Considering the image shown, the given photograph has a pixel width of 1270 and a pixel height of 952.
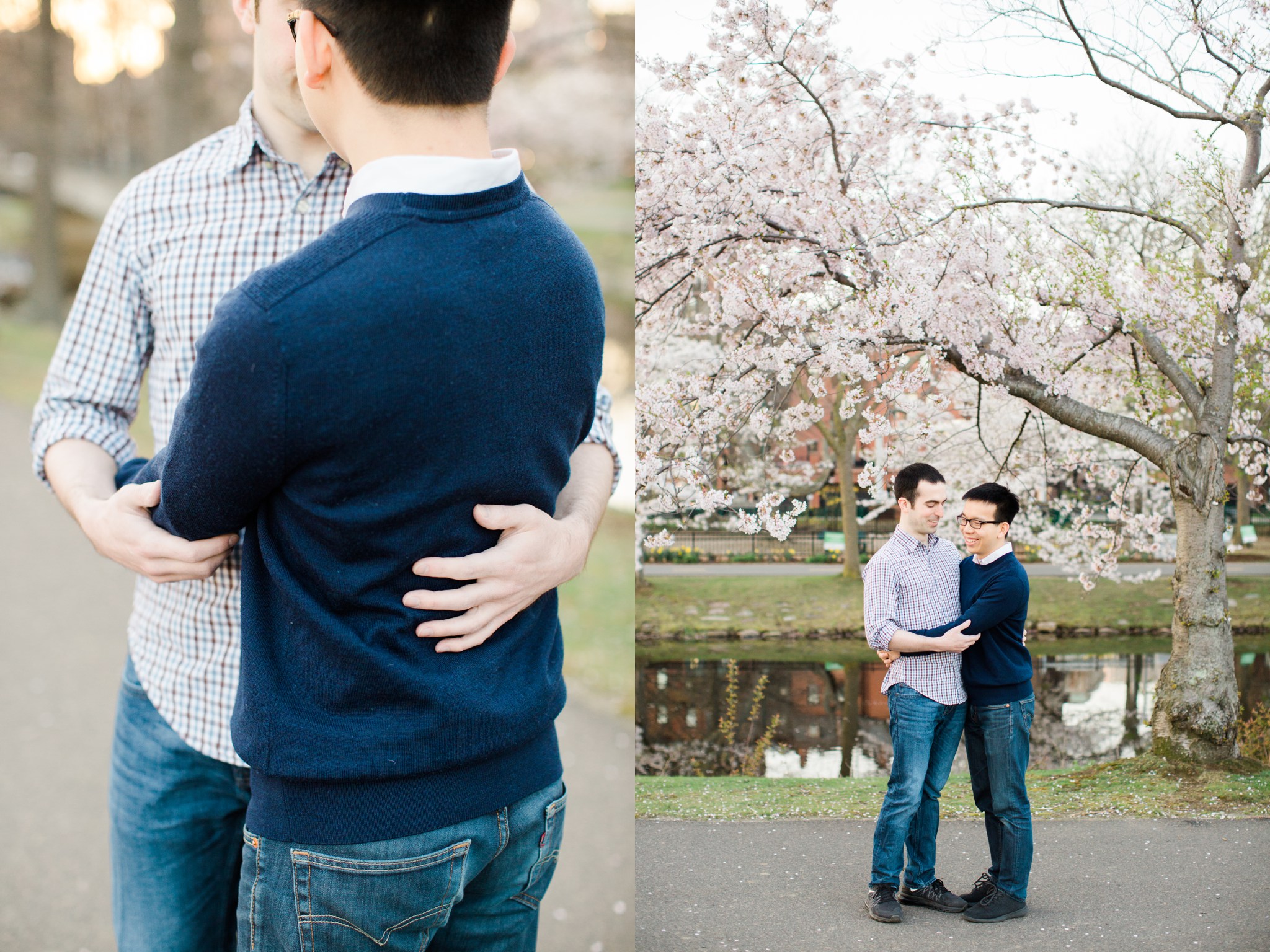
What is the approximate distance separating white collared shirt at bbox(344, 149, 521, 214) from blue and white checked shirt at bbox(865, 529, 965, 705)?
1.35 meters

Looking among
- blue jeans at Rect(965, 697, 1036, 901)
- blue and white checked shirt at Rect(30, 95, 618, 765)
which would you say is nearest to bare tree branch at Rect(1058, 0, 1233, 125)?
blue jeans at Rect(965, 697, 1036, 901)

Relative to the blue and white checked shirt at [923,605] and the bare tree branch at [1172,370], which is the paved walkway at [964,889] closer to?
the blue and white checked shirt at [923,605]

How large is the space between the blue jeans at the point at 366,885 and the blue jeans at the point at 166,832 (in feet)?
1.23

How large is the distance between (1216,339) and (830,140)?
0.85m

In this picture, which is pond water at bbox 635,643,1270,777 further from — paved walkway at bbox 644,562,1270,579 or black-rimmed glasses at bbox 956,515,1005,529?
black-rimmed glasses at bbox 956,515,1005,529

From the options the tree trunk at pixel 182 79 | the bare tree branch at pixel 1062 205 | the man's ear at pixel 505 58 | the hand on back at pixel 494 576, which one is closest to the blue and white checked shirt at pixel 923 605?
the bare tree branch at pixel 1062 205

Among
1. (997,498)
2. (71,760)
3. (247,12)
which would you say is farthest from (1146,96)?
(71,760)

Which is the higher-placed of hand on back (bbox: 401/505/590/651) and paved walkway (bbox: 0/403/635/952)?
hand on back (bbox: 401/505/590/651)

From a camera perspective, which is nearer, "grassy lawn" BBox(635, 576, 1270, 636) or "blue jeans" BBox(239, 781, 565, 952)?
"blue jeans" BBox(239, 781, 565, 952)

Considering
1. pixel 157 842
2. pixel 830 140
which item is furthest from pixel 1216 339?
pixel 157 842

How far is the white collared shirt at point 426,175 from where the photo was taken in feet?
2.53

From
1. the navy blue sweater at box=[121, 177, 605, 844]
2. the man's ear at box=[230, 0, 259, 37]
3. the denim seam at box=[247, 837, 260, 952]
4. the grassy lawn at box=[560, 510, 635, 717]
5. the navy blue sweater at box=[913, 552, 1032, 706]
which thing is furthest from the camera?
the grassy lawn at box=[560, 510, 635, 717]

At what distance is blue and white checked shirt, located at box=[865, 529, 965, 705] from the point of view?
1.91 metres

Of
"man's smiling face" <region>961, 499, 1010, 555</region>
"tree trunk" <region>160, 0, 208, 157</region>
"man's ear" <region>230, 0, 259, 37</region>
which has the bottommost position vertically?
"man's smiling face" <region>961, 499, 1010, 555</region>
